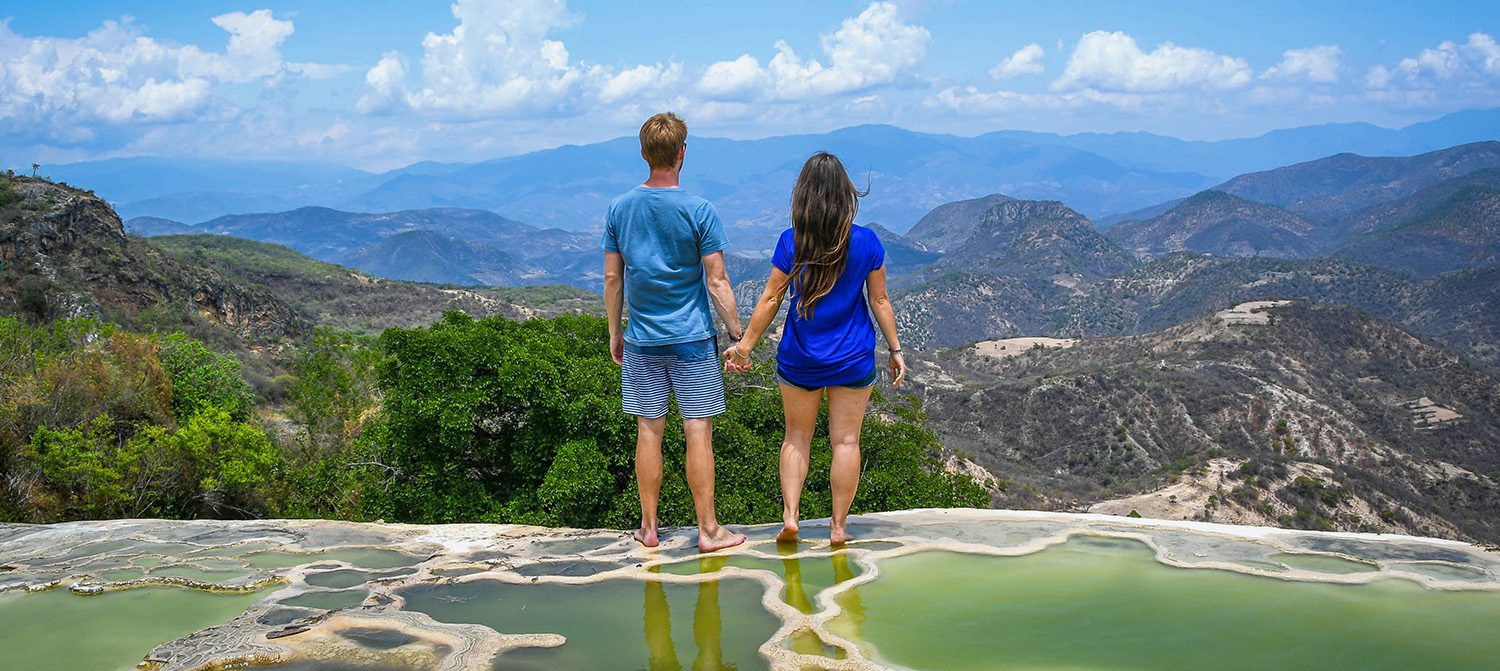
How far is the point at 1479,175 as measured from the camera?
614 ft

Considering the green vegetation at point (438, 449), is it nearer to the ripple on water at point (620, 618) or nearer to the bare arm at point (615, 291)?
the bare arm at point (615, 291)

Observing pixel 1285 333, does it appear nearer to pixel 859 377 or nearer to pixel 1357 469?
pixel 1357 469

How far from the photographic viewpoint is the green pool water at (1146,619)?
3.64 meters

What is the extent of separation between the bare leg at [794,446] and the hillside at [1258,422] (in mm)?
26486

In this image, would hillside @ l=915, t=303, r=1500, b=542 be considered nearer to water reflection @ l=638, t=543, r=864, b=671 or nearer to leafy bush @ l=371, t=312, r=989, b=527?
leafy bush @ l=371, t=312, r=989, b=527

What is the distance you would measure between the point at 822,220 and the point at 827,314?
0.49m

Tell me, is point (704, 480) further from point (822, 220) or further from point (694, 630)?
point (822, 220)

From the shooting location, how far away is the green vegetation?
33.0 feet

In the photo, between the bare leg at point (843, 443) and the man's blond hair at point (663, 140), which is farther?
the bare leg at point (843, 443)

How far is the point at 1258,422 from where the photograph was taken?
153 feet

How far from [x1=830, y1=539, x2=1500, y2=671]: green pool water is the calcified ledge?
0.58ft

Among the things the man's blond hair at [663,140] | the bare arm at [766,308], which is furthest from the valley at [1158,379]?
the man's blond hair at [663,140]

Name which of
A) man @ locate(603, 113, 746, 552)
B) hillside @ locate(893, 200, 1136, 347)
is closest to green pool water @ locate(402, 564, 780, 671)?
man @ locate(603, 113, 746, 552)

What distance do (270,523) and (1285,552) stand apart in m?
6.30
